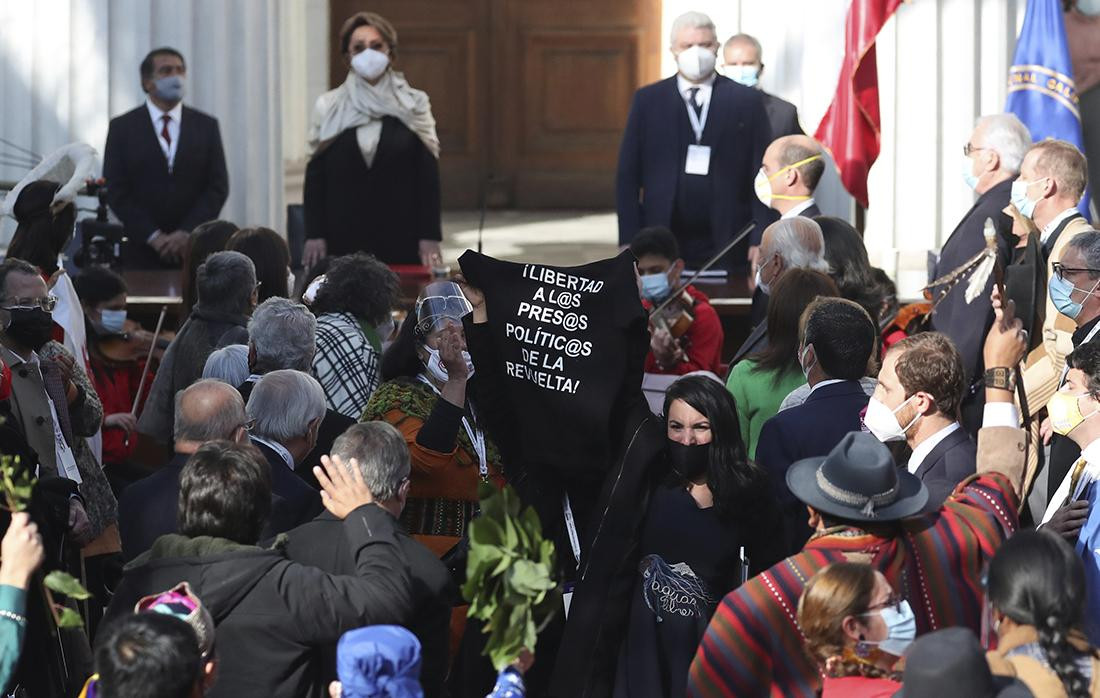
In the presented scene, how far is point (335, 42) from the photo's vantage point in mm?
14469

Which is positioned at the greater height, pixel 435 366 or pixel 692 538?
pixel 435 366

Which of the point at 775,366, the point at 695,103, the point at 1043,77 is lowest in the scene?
the point at 775,366

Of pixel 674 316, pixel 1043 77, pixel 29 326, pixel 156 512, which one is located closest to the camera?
pixel 156 512

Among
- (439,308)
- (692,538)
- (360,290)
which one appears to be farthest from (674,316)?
(692,538)

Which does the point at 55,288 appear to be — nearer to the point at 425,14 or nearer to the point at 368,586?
the point at 368,586

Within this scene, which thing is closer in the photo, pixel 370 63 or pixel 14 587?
pixel 14 587

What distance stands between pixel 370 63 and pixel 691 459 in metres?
5.25

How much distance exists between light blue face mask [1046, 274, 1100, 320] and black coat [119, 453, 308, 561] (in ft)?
8.08

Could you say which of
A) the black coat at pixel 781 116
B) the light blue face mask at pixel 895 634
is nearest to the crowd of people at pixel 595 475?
the light blue face mask at pixel 895 634

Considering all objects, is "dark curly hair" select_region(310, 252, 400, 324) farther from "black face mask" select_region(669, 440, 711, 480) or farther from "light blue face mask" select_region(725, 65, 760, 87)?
"light blue face mask" select_region(725, 65, 760, 87)

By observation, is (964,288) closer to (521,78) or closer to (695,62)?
(695,62)

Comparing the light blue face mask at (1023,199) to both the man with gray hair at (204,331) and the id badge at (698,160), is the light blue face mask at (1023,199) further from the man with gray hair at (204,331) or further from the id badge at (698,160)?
the id badge at (698,160)

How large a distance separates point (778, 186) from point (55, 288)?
9.80ft

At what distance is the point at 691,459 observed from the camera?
4.88 meters
